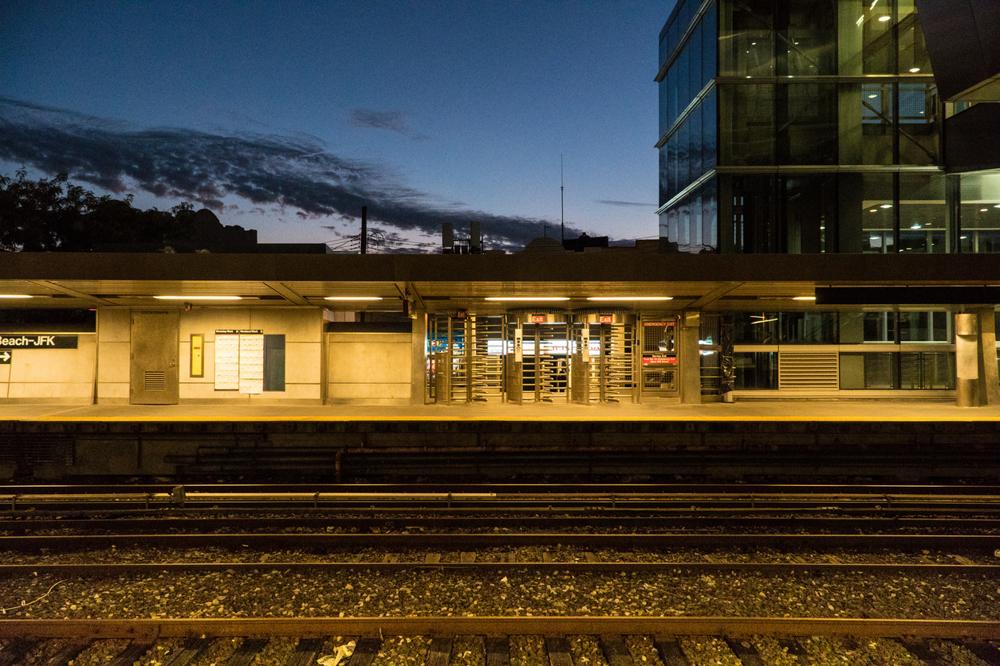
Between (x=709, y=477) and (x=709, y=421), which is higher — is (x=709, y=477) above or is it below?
below

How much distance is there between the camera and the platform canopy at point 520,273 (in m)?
10.3

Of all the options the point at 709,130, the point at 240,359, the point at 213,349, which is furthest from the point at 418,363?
the point at 709,130

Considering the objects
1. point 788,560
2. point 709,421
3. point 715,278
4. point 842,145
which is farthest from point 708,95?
point 788,560

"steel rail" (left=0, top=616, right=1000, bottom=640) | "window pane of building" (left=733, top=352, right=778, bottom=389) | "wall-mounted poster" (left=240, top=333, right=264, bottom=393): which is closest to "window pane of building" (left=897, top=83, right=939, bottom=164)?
"window pane of building" (left=733, top=352, right=778, bottom=389)

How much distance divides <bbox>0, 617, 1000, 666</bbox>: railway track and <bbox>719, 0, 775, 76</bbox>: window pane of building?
1771 cm

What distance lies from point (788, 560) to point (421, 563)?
490cm

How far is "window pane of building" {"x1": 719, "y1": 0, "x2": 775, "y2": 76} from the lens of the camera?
58.1 ft

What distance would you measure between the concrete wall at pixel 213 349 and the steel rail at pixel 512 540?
6271mm

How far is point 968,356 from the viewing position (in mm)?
13352

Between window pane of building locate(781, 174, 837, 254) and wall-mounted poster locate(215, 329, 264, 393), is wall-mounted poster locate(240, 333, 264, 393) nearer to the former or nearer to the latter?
wall-mounted poster locate(215, 329, 264, 393)

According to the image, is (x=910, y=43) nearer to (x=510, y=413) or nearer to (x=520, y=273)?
(x=520, y=273)

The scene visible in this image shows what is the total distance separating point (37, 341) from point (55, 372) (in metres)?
0.91

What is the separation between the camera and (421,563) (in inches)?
263

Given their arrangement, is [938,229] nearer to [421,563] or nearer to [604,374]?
[604,374]
